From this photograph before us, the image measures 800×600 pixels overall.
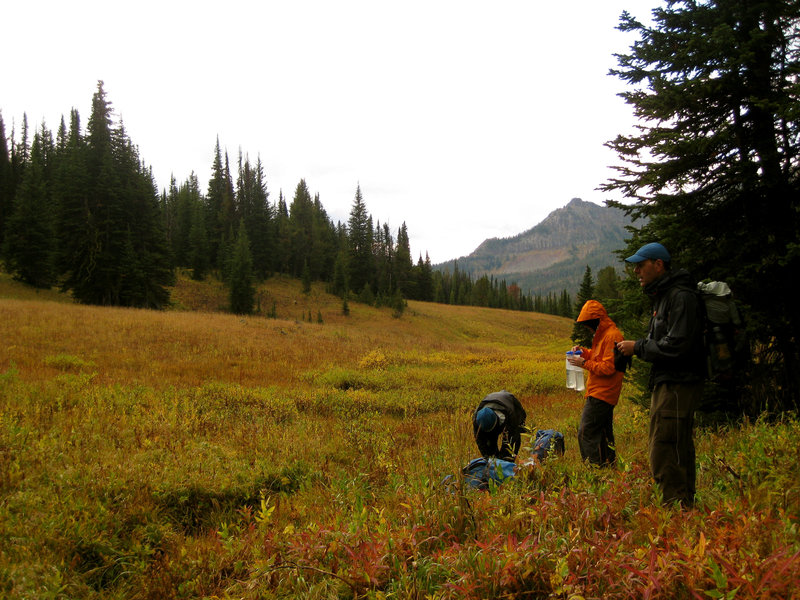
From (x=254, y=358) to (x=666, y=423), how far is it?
1379 cm

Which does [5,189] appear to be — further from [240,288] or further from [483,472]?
[483,472]

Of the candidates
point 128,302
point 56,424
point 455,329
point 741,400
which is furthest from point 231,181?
point 741,400

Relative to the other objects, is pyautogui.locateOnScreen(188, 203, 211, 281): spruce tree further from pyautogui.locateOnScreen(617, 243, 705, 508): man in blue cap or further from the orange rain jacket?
pyautogui.locateOnScreen(617, 243, 705, 508): man in blue cap

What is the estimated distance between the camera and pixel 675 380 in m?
3.30

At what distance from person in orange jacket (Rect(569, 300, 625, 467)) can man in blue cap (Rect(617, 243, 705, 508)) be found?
36.8 inches

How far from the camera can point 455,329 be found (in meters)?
50.9

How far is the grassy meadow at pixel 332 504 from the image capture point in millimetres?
2055

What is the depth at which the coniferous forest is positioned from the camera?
30.1 m

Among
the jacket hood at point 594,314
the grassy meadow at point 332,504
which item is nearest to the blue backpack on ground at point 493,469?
the grassy meadow at point 332,504

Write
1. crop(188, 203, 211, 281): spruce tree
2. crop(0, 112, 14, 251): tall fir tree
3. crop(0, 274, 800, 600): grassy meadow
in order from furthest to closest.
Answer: crop(188, 203, 211, 281): spruce tree < crop(0, 112, 14, 251): tall fir tree < crop(0, 274, 800, 600): grassy meadow

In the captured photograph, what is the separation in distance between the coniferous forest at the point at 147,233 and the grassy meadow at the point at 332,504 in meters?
23.8

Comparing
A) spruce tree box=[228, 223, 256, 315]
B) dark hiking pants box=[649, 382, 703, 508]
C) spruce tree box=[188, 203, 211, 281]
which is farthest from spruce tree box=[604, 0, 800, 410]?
spruce tree box=[188, 203, 211, 281]

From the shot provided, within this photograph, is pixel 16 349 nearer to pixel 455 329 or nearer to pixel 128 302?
pixel 128 302

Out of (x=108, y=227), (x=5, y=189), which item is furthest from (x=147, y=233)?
(x=5, y=189)
